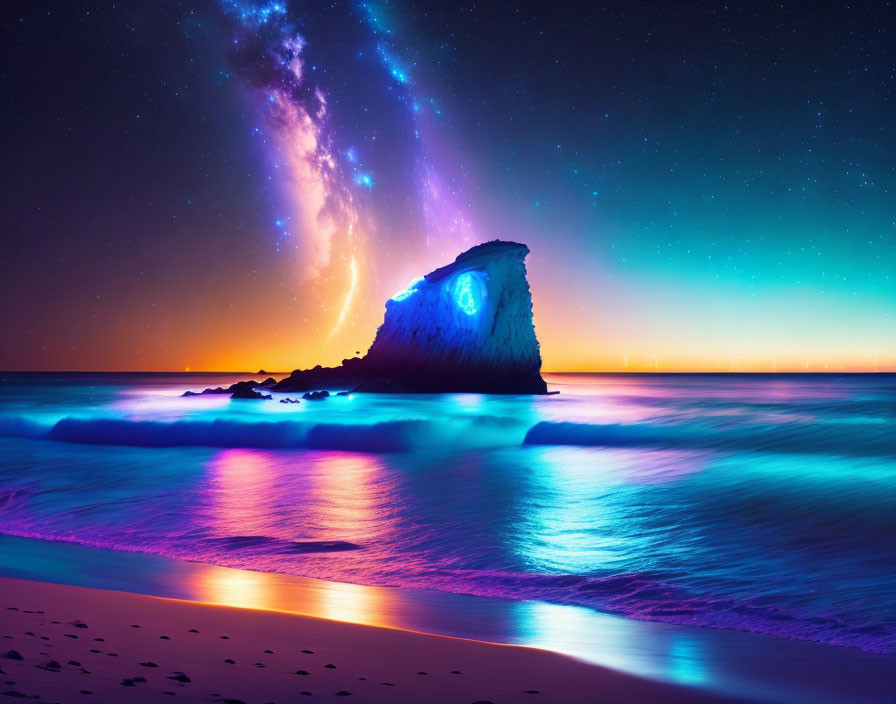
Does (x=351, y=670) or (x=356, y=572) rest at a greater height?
(x=351, y=670)

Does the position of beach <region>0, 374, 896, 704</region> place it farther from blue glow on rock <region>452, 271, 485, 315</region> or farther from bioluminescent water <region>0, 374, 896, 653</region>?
blue glow on rock <region>452, 271, 485, 315</region>

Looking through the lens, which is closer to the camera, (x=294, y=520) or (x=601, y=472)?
(x=294, y=520)

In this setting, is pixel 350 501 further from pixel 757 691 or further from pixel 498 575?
pixel 757 691

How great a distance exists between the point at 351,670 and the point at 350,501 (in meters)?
6.32

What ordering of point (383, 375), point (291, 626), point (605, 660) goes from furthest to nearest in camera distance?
1. point (383, 375)
2. point (291, 626)
3. point (605, 660)

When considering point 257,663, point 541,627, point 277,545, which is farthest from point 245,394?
point 257,663

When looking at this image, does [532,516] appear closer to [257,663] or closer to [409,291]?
[257,663]

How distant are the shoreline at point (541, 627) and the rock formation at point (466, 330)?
1399 inches

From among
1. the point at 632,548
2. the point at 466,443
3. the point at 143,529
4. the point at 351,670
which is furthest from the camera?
the point at 466,443

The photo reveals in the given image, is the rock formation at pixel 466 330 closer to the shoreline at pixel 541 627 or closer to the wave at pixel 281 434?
the wave at pixel 281 434

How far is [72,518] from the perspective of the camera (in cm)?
775

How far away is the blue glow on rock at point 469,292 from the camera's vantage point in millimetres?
40688

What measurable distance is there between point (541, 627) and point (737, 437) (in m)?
16.7

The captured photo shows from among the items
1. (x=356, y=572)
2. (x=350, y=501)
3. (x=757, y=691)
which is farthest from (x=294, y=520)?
(x=757, y=691)
